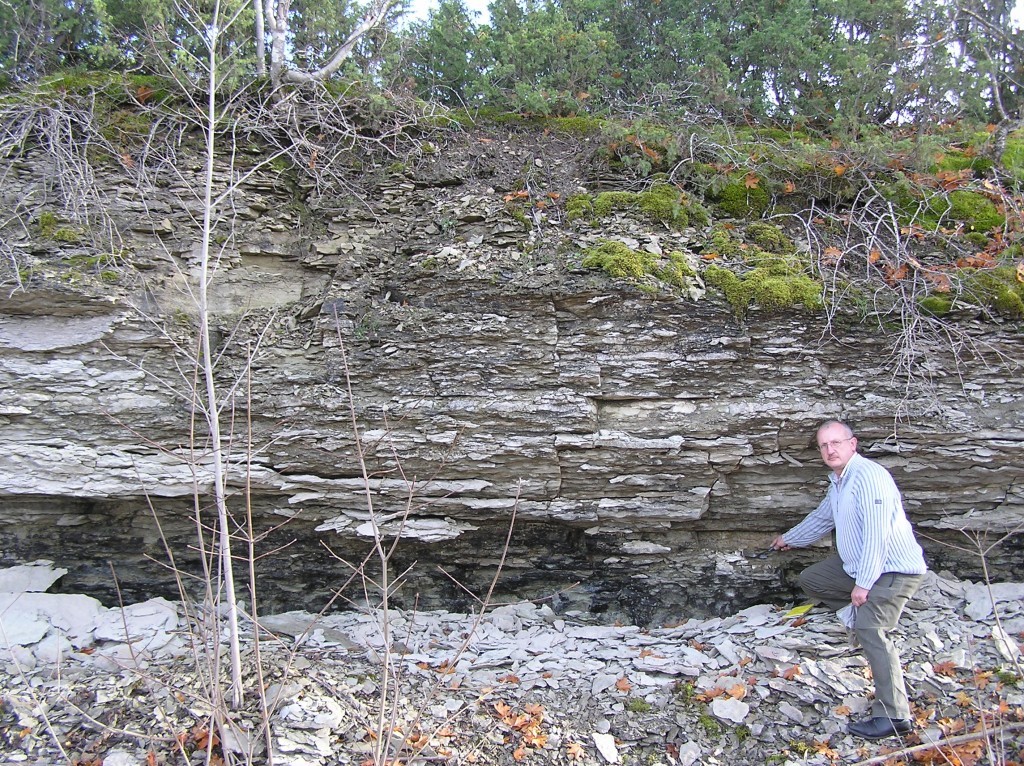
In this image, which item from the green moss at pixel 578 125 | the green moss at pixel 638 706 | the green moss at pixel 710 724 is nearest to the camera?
the green moss at pixel 710 724

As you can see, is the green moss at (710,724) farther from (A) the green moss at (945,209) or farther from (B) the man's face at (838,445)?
(A) the green moss at (945,209)

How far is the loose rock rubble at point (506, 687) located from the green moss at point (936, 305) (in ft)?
6.74

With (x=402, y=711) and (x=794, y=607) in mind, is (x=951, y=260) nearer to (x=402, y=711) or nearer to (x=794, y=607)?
(x=794, y=607)

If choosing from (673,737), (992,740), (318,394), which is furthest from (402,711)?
(992,740)

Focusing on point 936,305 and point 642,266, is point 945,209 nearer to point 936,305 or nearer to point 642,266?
point 936,305

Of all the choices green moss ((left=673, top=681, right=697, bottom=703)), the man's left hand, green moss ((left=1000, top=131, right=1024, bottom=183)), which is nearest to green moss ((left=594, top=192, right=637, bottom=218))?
green moss ((left=1000, top=131, right=1024, bottom=183))

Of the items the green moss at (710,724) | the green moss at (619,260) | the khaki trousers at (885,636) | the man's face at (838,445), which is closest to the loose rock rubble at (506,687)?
the green moss at (710,724)

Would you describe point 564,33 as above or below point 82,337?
above

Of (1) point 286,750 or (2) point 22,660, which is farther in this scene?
(2) point 22,660

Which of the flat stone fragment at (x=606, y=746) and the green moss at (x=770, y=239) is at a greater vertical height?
the green moss at (x=770, y=239)

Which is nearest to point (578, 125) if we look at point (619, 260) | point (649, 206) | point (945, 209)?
point (649, 206)

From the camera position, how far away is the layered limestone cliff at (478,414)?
485cm

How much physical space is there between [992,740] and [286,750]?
3.92 metres

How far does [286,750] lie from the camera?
3676 mm
